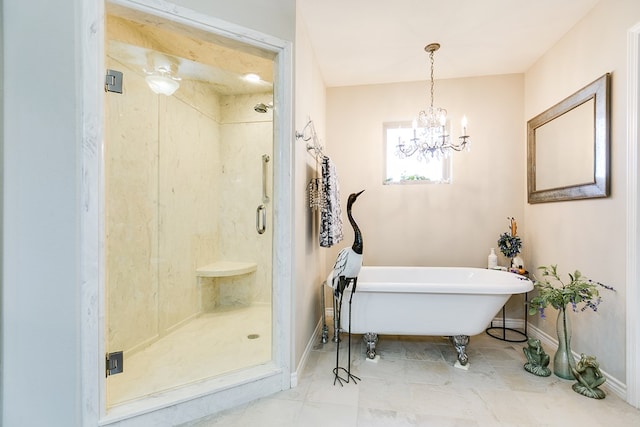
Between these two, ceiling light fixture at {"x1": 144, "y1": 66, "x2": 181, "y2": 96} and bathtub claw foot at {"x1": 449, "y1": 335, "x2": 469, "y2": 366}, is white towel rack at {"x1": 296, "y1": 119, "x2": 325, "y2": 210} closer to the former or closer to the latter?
ceiling light fixture at {"x1": 144, "y1": 66, "x2": 181, "y2": 96}

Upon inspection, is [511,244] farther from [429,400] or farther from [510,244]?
[429,400]

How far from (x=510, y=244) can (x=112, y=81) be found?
314 centimetres

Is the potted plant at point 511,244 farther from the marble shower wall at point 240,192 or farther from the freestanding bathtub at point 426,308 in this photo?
the marble shower wall at point 240,192

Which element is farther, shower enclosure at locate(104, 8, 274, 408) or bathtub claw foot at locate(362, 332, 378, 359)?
bathtub claw foot at locate(362, 332, 378, 359)

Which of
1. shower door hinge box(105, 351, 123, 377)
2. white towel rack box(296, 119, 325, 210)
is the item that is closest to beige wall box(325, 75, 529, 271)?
white towel rack box(296, 119, 325, 210)

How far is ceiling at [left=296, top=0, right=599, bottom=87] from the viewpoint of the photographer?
6.45 ft

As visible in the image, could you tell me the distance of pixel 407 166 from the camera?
310 centimetres

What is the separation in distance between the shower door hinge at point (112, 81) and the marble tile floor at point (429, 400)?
69.0 inches

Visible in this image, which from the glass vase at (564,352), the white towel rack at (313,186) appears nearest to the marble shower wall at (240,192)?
the white towel rack at (313,186)

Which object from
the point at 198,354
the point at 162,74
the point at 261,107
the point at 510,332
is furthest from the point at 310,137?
the point at 510,332

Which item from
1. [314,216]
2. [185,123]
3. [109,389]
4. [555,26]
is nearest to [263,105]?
[185,123]

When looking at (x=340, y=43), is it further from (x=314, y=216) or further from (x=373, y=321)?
(x=373, y=321)

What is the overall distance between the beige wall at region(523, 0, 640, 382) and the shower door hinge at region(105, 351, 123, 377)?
9.25ft

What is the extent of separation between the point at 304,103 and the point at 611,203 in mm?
2125
